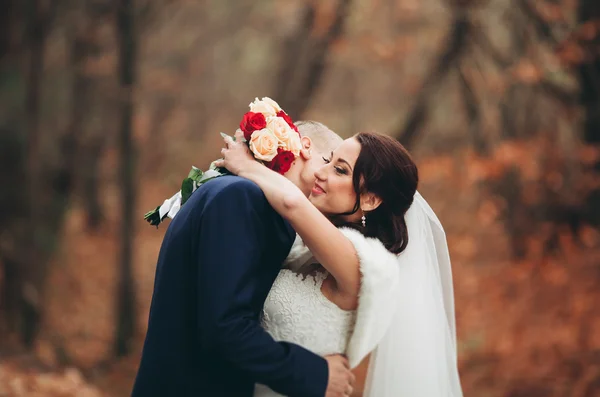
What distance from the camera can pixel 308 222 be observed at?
2156 millimetres

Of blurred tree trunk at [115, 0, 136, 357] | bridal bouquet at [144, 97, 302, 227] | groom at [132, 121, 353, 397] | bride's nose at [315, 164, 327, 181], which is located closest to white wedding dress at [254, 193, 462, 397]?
groom at [132, 121, 353, 397]

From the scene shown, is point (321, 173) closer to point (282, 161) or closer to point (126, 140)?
point (282, 161)

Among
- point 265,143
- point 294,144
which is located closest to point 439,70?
point 294,144

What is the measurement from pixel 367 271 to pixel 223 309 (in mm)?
515

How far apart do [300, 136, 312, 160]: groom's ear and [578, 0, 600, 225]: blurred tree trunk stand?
5609 millimetres

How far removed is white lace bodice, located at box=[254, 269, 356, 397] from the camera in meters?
2.34

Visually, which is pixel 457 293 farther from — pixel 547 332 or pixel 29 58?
pixel 29 58

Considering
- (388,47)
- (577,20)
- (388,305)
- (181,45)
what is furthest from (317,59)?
(388,305)

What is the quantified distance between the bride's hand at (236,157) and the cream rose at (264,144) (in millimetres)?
38

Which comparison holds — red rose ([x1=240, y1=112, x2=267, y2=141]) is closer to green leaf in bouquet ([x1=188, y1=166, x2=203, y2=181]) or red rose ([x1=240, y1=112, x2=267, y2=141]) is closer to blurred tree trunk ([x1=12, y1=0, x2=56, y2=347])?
green leaf in bouquet ([x1=188, y1=166, x2=203, y2=181])

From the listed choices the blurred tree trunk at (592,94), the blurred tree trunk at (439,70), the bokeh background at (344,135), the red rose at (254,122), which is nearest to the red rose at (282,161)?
the red rose at (254,122)

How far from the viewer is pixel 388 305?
234 centimetres

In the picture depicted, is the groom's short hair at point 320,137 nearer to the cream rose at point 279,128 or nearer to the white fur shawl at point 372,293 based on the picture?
the cream rose at point 279,128

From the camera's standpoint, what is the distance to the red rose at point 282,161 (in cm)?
240
